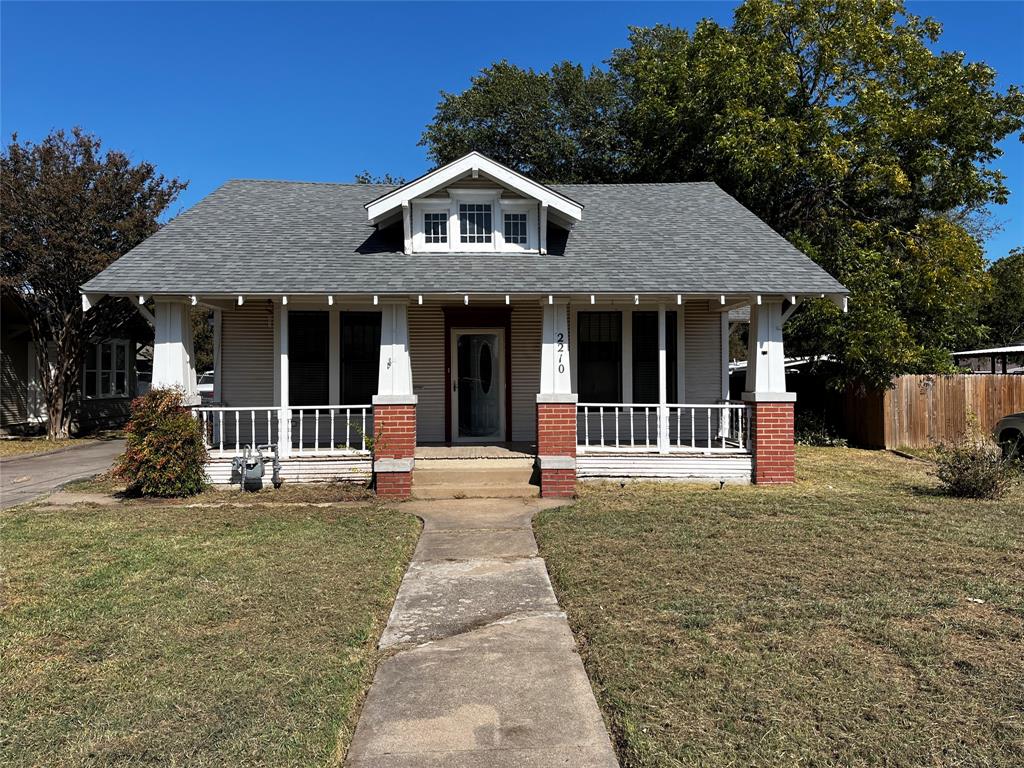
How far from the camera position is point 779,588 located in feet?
17.7

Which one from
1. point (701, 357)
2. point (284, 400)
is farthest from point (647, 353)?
point (284, 400)

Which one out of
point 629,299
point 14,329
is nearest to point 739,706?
point 629,299

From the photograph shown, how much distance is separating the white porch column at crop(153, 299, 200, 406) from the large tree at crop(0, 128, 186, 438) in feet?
31.2

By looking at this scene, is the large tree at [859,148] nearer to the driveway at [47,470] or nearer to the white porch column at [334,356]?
the white porch column at [334,356]

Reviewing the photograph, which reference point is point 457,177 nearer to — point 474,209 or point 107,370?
point 474,209

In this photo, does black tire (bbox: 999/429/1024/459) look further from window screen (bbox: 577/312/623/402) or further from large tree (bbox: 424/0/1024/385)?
window screen (bbox: 577/312/623/402)

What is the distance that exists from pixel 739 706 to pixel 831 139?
1699 cm

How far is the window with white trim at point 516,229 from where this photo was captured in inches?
466

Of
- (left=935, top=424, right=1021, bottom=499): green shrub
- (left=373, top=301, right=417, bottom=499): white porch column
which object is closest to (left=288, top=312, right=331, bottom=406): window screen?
(left=373, top=301, right=417, bottom=499): white porch column

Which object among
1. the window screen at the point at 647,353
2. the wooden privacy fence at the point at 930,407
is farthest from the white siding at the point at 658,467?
the wooden privacy fence at the point at 930,407

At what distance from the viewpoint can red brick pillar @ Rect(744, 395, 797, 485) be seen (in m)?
10.5

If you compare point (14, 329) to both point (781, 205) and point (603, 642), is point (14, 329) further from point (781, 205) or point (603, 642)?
point (781, 205)

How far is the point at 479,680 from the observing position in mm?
3881

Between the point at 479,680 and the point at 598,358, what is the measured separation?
9.19 meters
